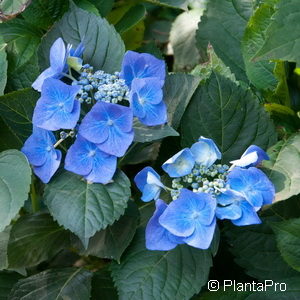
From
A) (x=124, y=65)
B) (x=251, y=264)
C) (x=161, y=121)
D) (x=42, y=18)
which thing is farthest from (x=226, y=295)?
(x=42, y=18)

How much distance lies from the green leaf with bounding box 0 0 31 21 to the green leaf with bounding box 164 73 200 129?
0.38 meters

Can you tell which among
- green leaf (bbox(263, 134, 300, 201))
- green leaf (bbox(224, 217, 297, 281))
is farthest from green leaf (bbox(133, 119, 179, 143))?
green leaf (bbox(224, 217, 297, 281))

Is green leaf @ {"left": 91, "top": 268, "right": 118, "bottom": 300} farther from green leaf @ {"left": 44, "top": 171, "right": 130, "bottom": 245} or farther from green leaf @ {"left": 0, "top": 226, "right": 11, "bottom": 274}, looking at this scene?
green leaf @ {"left": 44, "top": 171, "right": 130, "bottom": 245}

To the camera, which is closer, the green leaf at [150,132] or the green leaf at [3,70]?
the green leaf at [150,132]

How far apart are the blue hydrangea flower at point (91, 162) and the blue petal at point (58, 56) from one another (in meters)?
0.15

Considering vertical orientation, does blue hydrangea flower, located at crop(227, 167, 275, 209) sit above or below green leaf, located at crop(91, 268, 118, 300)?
above

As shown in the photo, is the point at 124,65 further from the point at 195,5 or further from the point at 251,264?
the point at 195,5

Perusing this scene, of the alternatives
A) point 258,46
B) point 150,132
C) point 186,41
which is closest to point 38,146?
point 150,132

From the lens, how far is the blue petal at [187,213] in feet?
3.41

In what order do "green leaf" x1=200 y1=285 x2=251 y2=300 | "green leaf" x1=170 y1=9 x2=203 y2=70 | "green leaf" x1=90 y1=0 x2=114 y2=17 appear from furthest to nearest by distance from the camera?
"green leaf" x1=170 y1=9 x2=203 y2=70, "green leaf" x1=90 y1=0 x2=114 y2=17, "green leaf" x1=200 y1=285 x2=251 y2=300

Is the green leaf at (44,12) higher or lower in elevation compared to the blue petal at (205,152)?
higher

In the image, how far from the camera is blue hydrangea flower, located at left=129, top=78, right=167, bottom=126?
42.9 inches

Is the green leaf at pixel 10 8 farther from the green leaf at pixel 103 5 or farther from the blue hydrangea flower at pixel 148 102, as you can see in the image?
the blue hydrangea flower at pixel 148 102

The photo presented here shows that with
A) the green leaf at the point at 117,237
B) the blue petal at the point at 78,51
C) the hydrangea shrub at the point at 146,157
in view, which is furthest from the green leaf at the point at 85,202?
the blue petal at the point at 78,51
